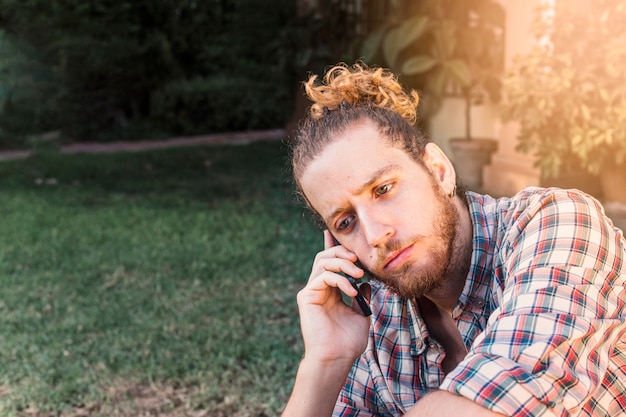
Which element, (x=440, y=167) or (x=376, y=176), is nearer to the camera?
(x=376, y=176)

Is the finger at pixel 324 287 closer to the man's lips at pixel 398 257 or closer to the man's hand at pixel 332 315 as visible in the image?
the man's hand at pixel 332 315

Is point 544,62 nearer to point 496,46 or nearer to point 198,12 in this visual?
point 496,46

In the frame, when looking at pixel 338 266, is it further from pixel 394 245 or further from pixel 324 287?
pixel 394 245

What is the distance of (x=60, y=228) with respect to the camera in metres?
6.80

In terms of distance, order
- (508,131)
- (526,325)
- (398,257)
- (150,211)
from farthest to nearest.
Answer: (150,211), (508,131), (398,257), (526,325)

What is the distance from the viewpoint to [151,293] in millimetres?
4902

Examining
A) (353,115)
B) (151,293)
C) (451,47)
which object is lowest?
(151,293)

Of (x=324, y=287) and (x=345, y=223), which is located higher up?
(x=345, y=223)

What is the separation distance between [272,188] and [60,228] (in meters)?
2.68

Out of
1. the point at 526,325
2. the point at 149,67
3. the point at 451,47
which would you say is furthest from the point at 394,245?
the point at 149,67

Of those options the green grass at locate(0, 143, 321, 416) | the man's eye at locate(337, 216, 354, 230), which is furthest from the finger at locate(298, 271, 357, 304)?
the green grass at locate(0, 143, 321, 416)

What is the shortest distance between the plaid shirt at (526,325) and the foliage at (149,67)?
11613 mm

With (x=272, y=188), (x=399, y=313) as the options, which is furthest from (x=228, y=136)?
(x=399, y=313)

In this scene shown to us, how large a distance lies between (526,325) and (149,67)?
1513 cm
